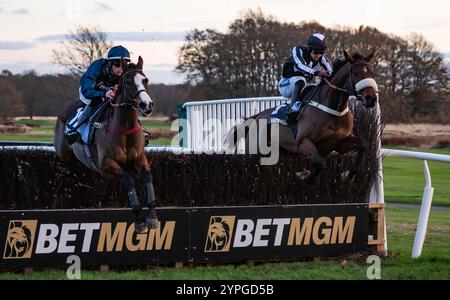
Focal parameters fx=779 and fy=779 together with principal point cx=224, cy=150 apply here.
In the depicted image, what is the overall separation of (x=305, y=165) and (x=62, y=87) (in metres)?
24.2

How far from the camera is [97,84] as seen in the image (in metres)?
8.52

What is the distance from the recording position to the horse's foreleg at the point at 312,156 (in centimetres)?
856

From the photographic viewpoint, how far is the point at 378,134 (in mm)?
9750

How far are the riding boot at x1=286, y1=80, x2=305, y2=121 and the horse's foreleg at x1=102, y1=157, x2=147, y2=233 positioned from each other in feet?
7.42

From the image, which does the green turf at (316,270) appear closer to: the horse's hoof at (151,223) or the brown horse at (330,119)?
the horse's hoof at (151,223)

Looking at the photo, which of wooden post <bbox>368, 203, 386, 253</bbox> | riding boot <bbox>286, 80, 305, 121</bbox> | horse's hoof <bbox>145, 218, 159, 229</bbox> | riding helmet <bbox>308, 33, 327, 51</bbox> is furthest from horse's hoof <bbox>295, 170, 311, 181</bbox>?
horse's hoof <bbox>145, 218, 159, 229</bbox>

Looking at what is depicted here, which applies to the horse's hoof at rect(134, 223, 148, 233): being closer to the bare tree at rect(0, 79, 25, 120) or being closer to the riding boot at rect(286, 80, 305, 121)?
the riding boot at rect(286, 80, 305, 121)

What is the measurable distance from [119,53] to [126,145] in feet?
3.11

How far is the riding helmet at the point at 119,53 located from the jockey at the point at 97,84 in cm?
2

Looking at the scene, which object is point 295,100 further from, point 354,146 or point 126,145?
point 126,145

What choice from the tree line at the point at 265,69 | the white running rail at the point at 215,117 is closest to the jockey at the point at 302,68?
the white running rail at the point at 215,117

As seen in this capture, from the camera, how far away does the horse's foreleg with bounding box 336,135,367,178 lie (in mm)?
8414
